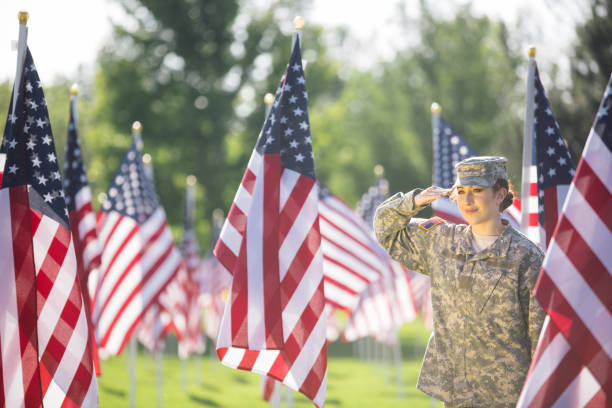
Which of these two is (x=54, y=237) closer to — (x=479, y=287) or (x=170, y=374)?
(x=479, y=287)

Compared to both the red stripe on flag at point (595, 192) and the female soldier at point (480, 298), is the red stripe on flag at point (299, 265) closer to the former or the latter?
the female soldier at point (480, 298)

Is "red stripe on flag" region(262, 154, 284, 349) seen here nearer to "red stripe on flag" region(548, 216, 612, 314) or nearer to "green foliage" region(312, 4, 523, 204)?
"red stripe on flag" region(548, 216, 612, 314)

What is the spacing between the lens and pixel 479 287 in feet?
14.7

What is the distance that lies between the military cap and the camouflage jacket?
30cm

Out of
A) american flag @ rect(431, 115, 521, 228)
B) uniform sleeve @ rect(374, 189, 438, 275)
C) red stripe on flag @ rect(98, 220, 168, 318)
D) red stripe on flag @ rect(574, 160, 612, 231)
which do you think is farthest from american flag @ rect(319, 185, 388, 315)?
red stripe on flag @ rect(574, 160, 612, 231)

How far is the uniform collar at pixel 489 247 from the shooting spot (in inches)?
176

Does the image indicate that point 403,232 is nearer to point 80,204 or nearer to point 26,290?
point 26,290

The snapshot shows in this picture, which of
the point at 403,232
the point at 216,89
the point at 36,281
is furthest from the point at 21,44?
the point at 216,89

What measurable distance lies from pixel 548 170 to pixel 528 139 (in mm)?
369

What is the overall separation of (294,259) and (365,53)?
5080 cm

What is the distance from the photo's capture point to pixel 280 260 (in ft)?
21.6

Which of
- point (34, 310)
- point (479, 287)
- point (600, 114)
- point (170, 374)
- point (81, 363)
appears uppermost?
point (600, 114)

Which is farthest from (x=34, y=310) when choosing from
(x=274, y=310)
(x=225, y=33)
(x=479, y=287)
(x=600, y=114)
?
(x=225, y=33)

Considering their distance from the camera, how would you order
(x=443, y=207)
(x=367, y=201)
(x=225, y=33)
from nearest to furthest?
(x=443, y=207), (x=367, y=201), (x=225, y=33)
